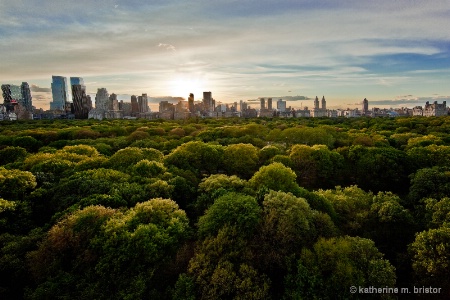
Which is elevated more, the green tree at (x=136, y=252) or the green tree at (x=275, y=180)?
the green tree at (x=275, y=180)

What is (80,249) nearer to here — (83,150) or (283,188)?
(283,188)

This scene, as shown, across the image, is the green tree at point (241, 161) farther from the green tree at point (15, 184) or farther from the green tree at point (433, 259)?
the green tree at point (15, 184)

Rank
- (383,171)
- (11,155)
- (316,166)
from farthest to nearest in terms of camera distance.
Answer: (11,155), (316,166), (383,171)

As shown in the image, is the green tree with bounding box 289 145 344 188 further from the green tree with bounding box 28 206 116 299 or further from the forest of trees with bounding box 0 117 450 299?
the green tree with bounding box 28 206 116 299

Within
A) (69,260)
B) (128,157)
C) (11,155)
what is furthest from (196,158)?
(11,155)

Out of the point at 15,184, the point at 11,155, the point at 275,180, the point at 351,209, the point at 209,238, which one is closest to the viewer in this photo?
the point at 209,238

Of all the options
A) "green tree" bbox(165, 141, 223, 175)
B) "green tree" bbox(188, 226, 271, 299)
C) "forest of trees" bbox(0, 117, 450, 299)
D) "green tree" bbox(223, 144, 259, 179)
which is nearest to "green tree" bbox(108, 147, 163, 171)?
"green tree" bbox(165, 141, 223, 175)

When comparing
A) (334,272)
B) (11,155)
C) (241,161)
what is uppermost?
(11,155)

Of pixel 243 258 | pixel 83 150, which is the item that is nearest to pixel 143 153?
pixel 83 150

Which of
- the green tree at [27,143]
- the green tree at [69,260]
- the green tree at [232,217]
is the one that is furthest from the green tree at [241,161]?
the green tree at [27,143]

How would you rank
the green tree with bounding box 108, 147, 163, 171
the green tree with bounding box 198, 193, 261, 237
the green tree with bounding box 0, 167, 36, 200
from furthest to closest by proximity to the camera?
1. the green tree with bounding box 108, 147, 163, 171
2. the green tree with bounding box 0, 167, 36, 200
3. the green tree with bounding box 198, 193, 261, 237

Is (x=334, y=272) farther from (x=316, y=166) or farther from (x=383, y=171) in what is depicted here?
(x=383, y=171)
